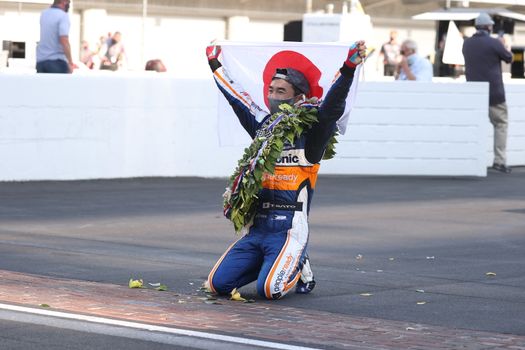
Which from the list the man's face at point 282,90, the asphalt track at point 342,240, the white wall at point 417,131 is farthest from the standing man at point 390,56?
the man's face at point 282,90

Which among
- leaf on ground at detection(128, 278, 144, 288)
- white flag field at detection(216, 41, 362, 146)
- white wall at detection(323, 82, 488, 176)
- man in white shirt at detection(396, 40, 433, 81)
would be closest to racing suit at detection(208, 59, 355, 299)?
white flag field at detection(216, 41, 362, 146)

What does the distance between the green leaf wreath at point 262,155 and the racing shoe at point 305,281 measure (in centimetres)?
46

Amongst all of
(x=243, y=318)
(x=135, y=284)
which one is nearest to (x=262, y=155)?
(x=135, y=284)

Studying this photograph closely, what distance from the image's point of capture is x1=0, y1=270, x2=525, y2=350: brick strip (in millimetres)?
7688

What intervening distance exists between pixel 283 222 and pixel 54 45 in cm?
960

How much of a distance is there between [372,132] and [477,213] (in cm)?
458

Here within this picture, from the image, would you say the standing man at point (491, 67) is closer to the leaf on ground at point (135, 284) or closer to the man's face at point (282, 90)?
the man's face at point (282, 90)

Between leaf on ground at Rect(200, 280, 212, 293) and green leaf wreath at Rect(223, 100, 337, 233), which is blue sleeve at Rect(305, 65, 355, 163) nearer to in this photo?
green leaf wreath at Rect(223, 100, 337, 233)

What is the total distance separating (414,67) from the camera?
22.7m

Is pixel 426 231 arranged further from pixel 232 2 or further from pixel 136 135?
pixel 232 2

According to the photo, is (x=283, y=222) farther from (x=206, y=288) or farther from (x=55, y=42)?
(x=55, y=42)

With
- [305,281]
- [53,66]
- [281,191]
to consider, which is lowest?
[305,281]

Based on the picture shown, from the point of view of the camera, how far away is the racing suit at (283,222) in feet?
30.3

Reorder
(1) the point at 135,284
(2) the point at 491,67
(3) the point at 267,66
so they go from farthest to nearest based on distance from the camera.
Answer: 1. (2) the point at 491,67
2. (3) the point at 267,66
3. (1) the point at 135,284
